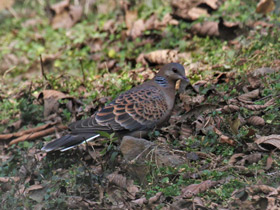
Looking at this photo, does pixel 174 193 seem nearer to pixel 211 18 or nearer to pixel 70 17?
pixel 211 18

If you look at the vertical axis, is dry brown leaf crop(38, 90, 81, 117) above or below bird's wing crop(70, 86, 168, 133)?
below

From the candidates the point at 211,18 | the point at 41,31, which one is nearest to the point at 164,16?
the point at 211,18

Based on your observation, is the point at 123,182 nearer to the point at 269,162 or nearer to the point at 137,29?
the point at 269,162

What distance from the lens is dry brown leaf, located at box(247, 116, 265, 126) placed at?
4.66m

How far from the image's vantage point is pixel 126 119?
16.7 feet

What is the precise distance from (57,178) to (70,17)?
5.18 m

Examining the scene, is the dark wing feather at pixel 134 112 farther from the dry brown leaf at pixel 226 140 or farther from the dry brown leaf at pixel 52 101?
the dry brown leaf at pixel 52 101

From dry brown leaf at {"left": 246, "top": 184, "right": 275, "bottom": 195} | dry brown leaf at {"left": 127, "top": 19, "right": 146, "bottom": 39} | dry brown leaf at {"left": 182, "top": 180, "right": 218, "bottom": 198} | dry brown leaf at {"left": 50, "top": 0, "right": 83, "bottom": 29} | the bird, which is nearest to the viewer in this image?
dry brown leaf at {"left": 246, "top": 184, "right": 275, "bottom": 195}

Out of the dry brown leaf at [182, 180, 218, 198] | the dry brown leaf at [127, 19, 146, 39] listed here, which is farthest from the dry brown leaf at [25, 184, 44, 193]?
the dry brown leaf at [127, 19, 146, 39]

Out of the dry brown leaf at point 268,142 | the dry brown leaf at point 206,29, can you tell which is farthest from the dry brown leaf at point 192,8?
the dry brown leaf at point 268,142

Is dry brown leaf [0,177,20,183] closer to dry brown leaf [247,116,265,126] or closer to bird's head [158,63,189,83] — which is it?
bird's head [158,63,189,83]

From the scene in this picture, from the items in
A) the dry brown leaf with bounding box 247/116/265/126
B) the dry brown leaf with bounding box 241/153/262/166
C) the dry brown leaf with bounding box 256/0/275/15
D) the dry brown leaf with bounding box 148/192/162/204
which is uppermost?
the dry brown leaf with bounding box 256/0/275/15

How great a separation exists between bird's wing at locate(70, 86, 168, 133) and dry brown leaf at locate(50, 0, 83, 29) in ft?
A: 13.6

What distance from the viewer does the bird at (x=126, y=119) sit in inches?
197
